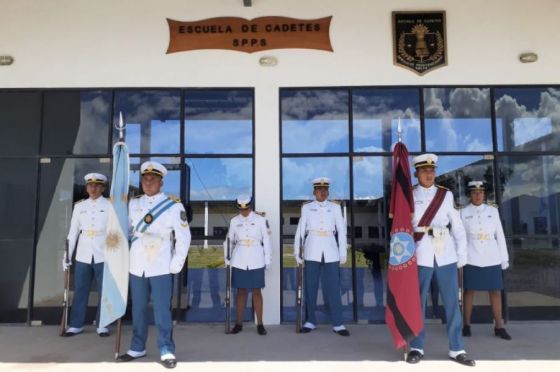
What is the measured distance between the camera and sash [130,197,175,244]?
3.85 meters

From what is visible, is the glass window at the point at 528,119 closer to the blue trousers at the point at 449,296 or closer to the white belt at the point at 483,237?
the white belt at the point at 483,237

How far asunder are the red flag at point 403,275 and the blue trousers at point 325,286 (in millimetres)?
957

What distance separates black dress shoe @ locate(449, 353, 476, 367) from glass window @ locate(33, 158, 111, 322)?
13.0 ft

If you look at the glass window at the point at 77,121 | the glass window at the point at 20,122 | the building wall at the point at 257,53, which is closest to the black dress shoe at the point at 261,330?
the building wall at the point at 257,53

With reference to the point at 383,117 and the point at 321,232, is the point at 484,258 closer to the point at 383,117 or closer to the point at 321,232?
the point at 321,232

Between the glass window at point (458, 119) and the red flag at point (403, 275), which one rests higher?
the glass window at point (458, 119)

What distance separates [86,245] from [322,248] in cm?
243

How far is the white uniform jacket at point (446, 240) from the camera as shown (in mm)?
3922

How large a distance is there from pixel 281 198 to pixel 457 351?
8.00ft

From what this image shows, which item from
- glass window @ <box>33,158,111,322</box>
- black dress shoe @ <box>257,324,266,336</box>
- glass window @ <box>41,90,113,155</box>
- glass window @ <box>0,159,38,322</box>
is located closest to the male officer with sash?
black dress shoe @ <box>257,324,266,336</box>

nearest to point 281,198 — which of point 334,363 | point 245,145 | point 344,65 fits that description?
point 245,145

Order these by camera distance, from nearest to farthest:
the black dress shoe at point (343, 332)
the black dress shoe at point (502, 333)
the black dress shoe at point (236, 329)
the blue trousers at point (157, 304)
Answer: the blue trousers at point (157, 304), the black dress shoe at point (502, 333), the black dress shoe at point (343, 332), the black dress shoe at point (236, 329)

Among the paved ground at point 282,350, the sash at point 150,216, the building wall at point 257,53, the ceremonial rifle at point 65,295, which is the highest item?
the building wall at point 257,53

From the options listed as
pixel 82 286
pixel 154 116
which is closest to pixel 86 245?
pixel 82 286
